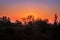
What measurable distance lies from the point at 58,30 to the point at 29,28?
4367 mm

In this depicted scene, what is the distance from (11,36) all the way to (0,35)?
163cm

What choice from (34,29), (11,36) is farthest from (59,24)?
(11,36)

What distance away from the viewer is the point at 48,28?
133 feet

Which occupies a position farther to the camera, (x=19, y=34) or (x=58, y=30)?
(x=58, y=30)

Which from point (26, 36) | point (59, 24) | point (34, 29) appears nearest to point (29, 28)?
point (34, 29)

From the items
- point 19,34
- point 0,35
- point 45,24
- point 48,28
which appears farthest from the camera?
point 45,24

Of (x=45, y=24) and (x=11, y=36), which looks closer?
(x=11, y=36)

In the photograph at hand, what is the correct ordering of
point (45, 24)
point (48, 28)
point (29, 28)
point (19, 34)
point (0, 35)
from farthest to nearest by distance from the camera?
point (45, 24) < point (48, 28) < point (29, 28) < point (19, 34) < point (0, 35)

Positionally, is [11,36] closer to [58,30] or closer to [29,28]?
[29,28]

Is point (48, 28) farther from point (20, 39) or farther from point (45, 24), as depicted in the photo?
point (20, 39)

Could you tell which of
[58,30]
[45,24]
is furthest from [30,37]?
[45,24]

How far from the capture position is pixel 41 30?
127ft

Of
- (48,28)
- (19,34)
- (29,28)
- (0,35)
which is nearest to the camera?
(0,35)

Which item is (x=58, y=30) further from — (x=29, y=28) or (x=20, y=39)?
(x=20, y=39)
